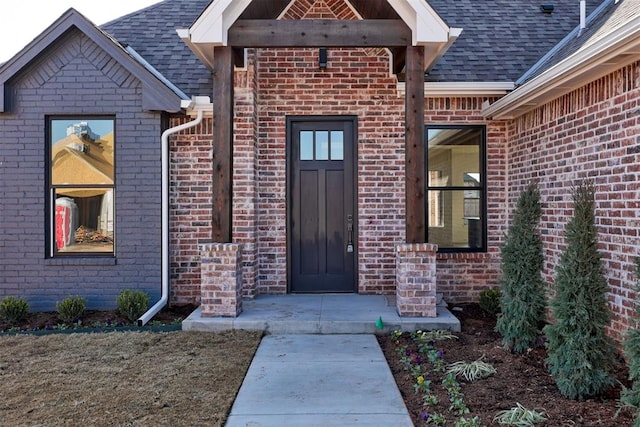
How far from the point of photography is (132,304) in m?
6.30

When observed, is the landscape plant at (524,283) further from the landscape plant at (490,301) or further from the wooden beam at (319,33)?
the wooden beam at (319,33)

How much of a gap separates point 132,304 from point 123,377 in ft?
6.84

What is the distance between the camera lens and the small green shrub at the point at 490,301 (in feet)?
21.9

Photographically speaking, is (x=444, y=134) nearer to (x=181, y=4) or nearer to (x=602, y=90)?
(x=602, y=90)

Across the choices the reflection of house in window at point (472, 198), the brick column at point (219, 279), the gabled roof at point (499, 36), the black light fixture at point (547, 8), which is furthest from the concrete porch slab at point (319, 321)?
the black light fixture at point (547, 8)

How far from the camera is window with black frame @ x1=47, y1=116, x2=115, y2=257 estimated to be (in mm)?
6949

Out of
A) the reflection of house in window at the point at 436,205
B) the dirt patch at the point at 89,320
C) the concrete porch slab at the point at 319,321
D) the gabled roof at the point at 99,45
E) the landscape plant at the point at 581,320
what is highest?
the gabled roof at the point at 99,45

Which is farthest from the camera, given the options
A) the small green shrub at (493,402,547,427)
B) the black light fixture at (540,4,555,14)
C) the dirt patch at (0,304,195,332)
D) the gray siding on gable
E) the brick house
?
the black light fixture at (540,4,555,14)

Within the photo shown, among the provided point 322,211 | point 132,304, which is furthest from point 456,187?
point 132,304

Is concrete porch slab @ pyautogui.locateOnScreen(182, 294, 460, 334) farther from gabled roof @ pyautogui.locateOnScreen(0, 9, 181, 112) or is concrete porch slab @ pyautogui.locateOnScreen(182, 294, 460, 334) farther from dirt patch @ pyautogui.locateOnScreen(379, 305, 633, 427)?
gabled roof @ pyautogui.locateOnScreen(0, 9, 181, 112)

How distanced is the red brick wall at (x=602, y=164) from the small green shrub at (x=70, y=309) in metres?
5.47

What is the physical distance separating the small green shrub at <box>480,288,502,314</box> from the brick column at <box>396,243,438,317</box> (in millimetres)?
A: 1211

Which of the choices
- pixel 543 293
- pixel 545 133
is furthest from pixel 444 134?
pixel 543 293

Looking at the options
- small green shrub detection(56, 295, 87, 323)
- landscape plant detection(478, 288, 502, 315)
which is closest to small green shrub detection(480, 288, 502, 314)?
landscape plant detection(478, 288, 502, 315)
